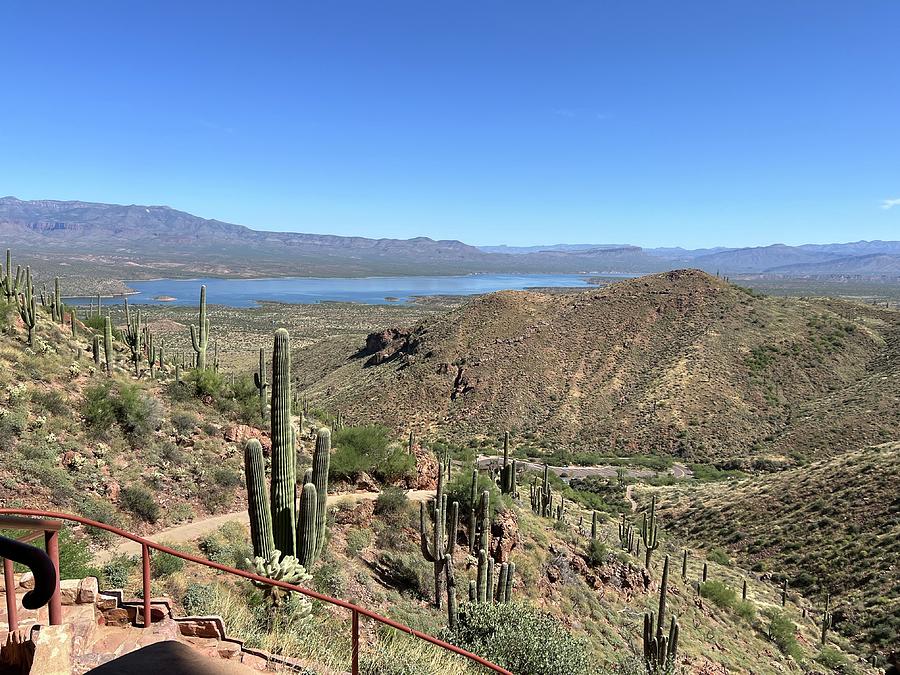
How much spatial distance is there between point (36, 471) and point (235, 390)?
10.1 metres

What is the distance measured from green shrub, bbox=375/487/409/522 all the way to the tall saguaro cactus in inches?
269

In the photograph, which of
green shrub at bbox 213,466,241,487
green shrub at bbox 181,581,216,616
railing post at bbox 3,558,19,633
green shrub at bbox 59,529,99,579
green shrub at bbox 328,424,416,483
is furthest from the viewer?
green shrub at bbox 328,424,416,483

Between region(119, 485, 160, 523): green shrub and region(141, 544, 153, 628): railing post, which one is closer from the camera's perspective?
region(141, 544, 153, 628): railing post

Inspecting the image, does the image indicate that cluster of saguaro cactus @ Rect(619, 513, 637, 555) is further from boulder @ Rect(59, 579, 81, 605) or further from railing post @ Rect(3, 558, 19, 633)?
railing post @ Rect(3, 558, 19, 633)

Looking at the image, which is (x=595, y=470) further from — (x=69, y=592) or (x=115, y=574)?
(x=69, y=592)

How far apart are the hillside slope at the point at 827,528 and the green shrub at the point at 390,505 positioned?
58.6 feet

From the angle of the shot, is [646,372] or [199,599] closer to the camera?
[199,599]

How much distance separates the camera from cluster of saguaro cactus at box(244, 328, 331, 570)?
9648 millimetres

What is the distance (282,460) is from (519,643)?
536 centimetres

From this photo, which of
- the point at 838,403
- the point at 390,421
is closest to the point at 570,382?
the point at 390,421

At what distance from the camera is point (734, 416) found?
149 feet

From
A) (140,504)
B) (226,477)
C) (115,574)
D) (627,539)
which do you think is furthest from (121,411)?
(627,539)

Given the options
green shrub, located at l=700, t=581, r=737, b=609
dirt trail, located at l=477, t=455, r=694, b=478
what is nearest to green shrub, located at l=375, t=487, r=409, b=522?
green shrub, located at l=700, t=581, r=737, b=609

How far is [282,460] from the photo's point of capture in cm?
1055
